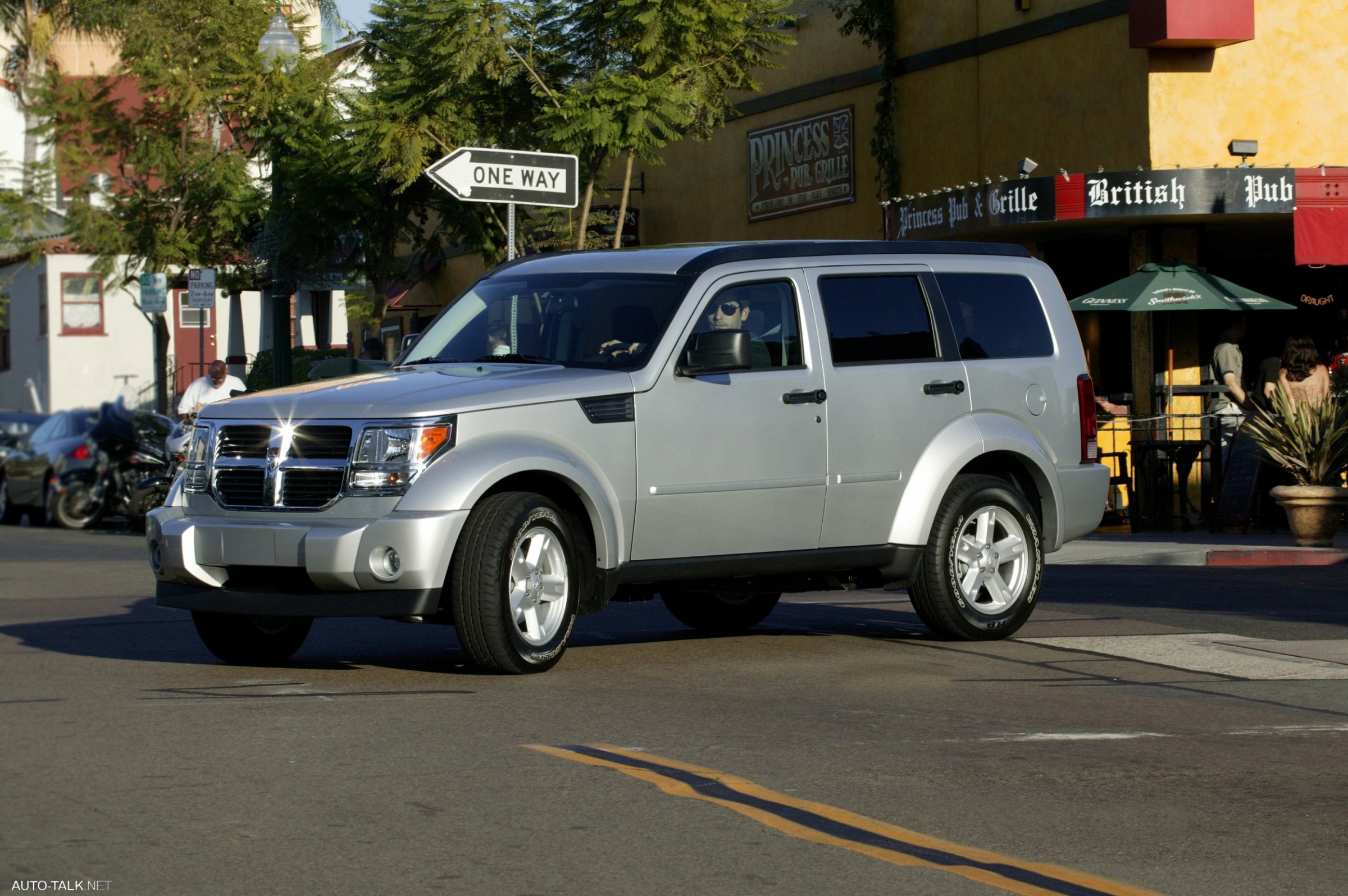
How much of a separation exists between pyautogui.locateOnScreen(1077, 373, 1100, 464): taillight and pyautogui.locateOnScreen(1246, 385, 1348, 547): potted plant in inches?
239

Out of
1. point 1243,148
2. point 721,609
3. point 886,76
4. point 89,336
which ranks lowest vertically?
point 721,609

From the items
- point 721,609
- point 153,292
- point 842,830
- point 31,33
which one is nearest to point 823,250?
point 721,609

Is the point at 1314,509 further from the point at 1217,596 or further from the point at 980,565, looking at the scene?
the point at 980,565

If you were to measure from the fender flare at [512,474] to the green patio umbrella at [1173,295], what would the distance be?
11.2 meters

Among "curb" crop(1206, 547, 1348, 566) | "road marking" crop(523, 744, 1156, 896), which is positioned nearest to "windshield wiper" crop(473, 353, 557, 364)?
"road marking" crop(523, 744, 1156, 896)

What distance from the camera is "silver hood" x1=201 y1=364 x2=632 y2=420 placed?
828 centimetres

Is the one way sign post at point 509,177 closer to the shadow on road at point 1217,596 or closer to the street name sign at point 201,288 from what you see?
the shadow on road at point 1217,596

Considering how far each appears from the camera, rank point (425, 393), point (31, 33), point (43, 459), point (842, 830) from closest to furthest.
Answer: point (842, 830), point (425, 393), point (43, 459), point (31, 33)

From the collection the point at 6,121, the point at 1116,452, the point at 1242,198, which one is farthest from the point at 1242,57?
the point at 6,121

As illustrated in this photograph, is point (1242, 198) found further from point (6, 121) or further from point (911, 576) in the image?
point (6, 121)

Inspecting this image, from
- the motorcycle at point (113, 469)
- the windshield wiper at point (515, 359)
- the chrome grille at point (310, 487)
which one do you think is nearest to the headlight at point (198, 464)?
the chrome grille at point (310, 487)

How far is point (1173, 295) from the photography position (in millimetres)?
18922

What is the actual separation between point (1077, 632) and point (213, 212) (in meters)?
25.6

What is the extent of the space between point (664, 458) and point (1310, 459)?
9.34 m
